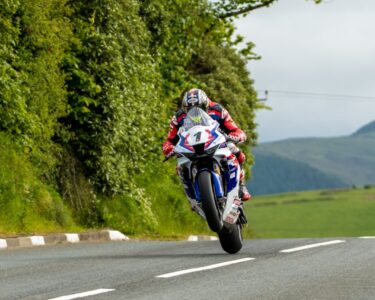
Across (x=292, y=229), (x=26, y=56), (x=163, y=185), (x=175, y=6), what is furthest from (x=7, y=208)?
(x=292, y=229)

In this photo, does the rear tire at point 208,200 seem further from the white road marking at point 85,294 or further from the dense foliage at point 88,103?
the dense foliage at point 88,103

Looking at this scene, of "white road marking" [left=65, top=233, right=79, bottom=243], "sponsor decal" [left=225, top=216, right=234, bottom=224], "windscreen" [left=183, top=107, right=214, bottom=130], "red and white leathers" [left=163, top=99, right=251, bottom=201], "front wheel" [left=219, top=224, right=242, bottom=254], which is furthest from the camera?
"white road marking" [left=65, top=233, right=79, bottom=243]

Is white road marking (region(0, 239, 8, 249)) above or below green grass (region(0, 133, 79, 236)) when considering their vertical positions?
below

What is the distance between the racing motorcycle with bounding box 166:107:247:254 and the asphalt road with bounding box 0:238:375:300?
0.45m

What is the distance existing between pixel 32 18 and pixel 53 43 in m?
0.76

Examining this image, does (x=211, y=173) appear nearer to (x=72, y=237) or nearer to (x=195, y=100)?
(x=195, y=100)

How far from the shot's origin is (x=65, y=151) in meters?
22.1

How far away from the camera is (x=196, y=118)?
13.2m

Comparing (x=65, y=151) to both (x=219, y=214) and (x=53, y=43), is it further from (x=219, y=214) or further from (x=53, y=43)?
(x=219, y=214)

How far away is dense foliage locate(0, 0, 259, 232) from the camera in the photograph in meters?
19.9

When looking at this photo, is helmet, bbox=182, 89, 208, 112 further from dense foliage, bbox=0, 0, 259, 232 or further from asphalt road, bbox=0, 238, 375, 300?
dense foliage, bbox=0, 0, 259, 232

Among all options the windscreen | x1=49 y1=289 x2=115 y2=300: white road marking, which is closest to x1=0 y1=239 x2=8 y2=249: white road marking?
the windscreen

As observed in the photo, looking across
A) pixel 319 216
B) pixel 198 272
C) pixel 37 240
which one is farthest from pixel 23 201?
pixel 319 216

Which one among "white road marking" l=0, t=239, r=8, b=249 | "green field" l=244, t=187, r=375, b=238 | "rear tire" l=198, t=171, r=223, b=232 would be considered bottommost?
"green field" l=244, t=187, r=375, b=238
